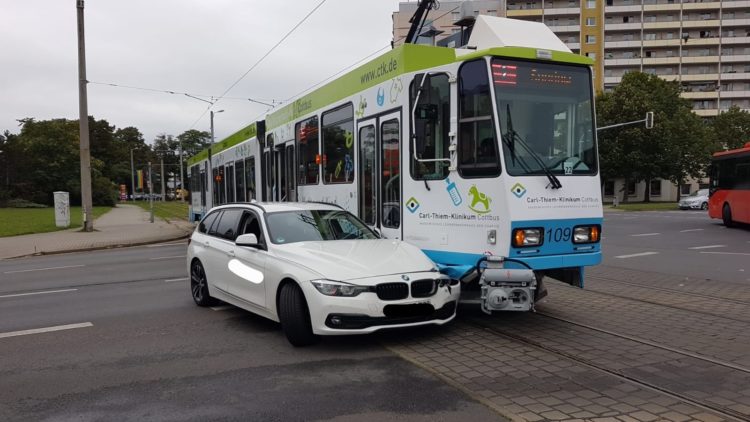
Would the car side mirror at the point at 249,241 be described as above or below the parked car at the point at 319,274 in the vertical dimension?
above

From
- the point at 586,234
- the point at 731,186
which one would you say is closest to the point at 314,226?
the point at 586,234

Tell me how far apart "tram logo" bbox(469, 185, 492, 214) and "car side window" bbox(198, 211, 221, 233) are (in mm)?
3960

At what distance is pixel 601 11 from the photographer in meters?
82.6

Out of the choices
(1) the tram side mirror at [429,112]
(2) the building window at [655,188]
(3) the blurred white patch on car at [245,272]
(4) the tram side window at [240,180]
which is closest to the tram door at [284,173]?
(4) the tram side window at [240,180]

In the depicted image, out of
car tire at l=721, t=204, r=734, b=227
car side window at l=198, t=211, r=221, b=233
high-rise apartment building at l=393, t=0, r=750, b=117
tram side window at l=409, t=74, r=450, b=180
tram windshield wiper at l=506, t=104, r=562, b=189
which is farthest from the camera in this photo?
high-rise apartment building at l=393, t=0, r=750, b=117

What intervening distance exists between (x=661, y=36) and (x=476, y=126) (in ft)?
293

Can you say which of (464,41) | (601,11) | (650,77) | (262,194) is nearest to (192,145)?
(601,11)

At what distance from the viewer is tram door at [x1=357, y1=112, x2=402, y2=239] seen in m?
7.77

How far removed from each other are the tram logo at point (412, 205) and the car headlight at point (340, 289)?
1.99 m

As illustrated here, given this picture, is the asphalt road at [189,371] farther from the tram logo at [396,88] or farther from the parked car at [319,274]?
the tram logo at [396,88]

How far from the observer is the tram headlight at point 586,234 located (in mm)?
6836

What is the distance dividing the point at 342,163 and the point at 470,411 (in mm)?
5707

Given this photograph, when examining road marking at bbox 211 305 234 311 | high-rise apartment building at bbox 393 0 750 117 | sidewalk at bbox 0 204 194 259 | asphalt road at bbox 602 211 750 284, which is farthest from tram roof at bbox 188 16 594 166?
high-rise apartment building at bbox 393 0 750 117

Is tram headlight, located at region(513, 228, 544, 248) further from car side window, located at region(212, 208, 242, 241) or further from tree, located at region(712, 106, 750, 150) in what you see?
tree, located at region(712, 106, 750, 150)
